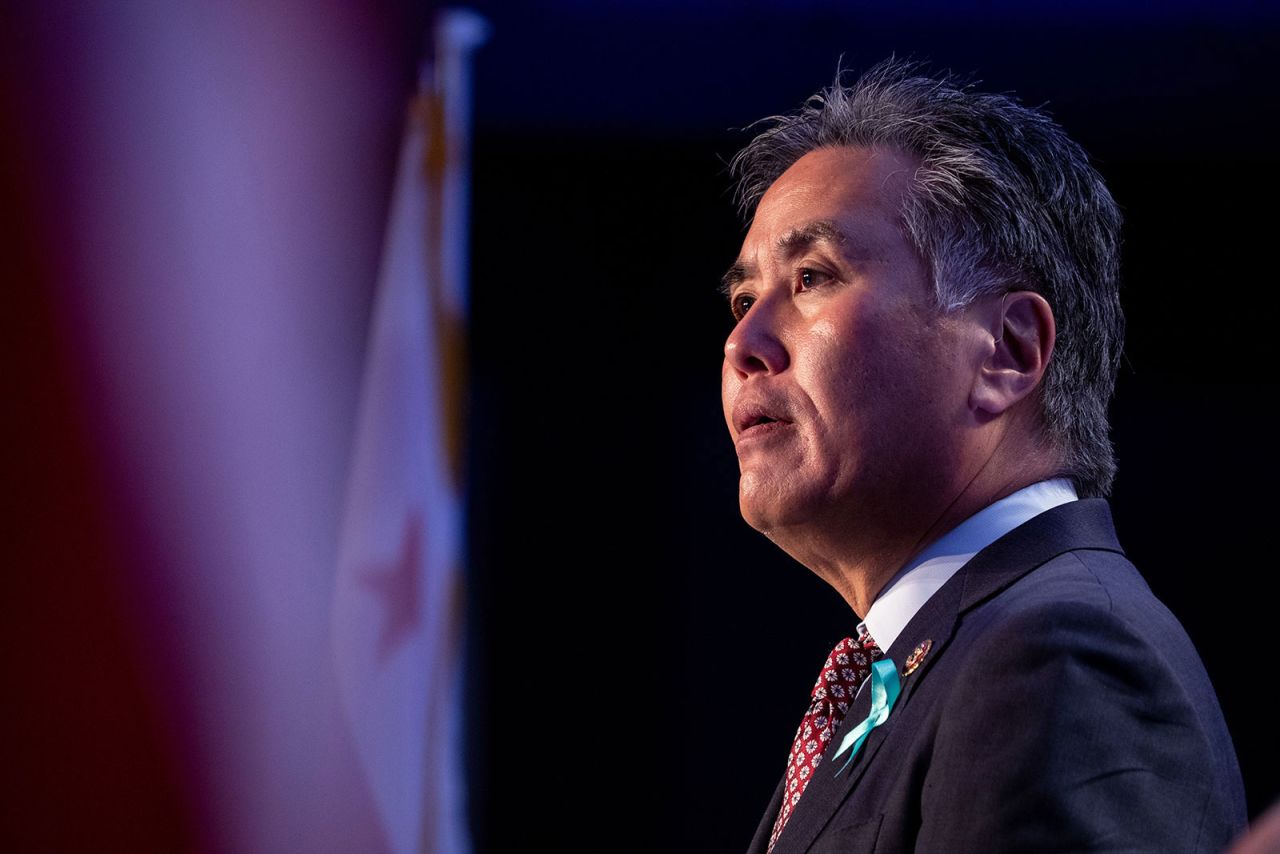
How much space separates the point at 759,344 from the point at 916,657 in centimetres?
43

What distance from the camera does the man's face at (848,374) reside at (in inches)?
54.6

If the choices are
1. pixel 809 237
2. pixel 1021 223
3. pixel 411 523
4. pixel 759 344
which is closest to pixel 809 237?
pixel 809 237

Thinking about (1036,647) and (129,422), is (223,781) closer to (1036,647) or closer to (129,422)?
(129,422)

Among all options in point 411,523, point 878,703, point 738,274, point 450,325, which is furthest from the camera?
point 450,325

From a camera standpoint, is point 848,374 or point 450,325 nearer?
point 848,374

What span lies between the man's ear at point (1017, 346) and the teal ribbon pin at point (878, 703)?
0.37 m

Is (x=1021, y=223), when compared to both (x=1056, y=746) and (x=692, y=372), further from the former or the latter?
(x=692, y=372)

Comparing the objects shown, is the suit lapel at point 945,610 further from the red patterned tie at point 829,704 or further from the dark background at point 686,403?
the dark background at point 686,403

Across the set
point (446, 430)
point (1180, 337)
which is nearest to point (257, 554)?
point (446, 430)

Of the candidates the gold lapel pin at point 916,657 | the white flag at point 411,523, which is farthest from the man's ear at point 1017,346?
the white flag at point 411,523

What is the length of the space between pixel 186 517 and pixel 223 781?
1.64ft

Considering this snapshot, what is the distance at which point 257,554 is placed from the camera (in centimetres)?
242

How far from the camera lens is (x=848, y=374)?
1397mm

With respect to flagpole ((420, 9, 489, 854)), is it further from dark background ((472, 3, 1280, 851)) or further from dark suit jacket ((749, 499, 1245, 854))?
dark suit jacket ((749, 499, 1245, 854))
